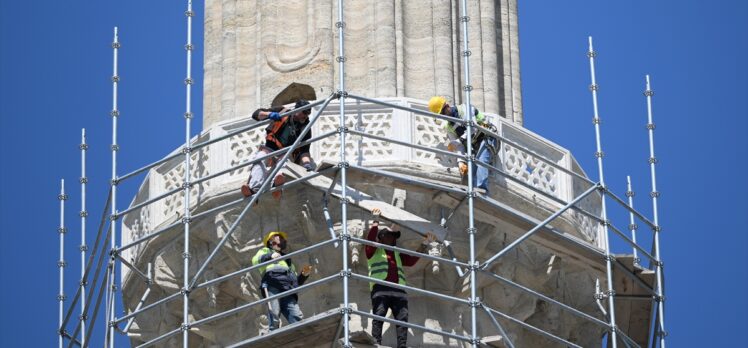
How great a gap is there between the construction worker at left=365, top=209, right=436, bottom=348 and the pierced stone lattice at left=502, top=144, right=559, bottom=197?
1.83m

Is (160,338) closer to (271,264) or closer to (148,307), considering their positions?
(148,307)

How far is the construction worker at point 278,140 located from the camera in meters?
37.9

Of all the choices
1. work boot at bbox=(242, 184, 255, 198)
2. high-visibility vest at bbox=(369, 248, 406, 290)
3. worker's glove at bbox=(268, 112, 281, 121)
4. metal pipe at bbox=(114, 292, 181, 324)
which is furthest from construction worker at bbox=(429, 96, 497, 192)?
metal pipe at bbox=(114, 292, 181, 324)

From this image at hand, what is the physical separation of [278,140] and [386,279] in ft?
7.40

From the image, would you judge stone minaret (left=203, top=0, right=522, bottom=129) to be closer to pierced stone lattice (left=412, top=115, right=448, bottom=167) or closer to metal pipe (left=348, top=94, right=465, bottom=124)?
pierced stone lattice (left=412, top=115, right=448, bottom=167)

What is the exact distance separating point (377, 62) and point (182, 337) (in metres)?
4.18

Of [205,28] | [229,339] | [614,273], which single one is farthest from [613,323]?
[205,28]

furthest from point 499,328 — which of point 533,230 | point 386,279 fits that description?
point 386,279

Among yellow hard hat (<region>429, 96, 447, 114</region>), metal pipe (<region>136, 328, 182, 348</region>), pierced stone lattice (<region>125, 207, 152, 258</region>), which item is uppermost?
yellow hard hat (<region>429, 96, 447, 114</region>)

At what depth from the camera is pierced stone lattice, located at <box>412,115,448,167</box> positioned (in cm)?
3875

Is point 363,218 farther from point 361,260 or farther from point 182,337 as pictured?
point 182,337

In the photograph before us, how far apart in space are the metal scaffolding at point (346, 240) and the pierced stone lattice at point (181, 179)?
0.09 m

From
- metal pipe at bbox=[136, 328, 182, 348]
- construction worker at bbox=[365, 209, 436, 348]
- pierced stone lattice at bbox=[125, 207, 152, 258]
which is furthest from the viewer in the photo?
pierced stone lattice at bbox=[125, 207, 152, 258]

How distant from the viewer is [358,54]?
4078cm
